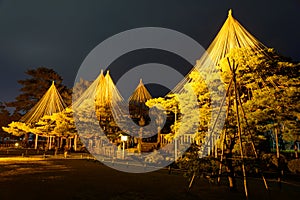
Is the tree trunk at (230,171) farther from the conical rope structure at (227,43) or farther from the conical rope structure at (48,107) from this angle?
the conical rope structure at (48,107)

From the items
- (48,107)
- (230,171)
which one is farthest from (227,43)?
(48,107)

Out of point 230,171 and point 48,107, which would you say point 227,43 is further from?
point 48,107

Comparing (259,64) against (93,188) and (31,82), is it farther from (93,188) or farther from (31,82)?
(31,82)

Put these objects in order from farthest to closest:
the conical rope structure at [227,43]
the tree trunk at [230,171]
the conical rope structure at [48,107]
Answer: the conical rope structure at [48,107]
the conical rope structure at [227,43]
the tree trunk at [230,171]

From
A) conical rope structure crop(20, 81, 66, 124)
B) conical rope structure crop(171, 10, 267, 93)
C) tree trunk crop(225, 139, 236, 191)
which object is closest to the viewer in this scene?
tree trunk crop(225, 139, 236, 191)

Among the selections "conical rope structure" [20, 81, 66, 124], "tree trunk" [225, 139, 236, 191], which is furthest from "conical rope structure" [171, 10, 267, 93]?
"conical rope structure" [20, 81, 66, 124]

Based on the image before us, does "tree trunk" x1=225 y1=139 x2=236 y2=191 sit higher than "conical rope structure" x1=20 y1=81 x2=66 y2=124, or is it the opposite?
"conical rope structure" x1=20 y1=81 x2=66 y2=124

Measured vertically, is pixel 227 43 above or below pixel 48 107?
above

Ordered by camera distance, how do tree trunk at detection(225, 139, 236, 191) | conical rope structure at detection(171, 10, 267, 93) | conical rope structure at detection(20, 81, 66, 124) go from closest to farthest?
tree trunk at detection(225, 139, 236, 191) < conical rope structure at detection(171, 10, 267, 93) < conical rope structure at detection(20, 81, 66, 124)

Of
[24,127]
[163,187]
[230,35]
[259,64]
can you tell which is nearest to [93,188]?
[163,187]

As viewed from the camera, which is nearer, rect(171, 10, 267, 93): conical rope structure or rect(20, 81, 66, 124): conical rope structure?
rect(171, 10, 267, 93): conical rope structure

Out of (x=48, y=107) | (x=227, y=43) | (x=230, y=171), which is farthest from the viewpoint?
(x=48, y=107)

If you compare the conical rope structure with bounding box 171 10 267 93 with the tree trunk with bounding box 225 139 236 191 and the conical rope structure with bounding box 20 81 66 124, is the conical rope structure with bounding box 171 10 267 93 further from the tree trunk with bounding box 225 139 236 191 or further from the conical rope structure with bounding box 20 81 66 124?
the conical rope structure with bounding box 20 81 66 124

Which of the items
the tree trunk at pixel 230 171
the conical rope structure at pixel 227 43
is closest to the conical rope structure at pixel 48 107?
the conical rope structure at pixel 227 43
